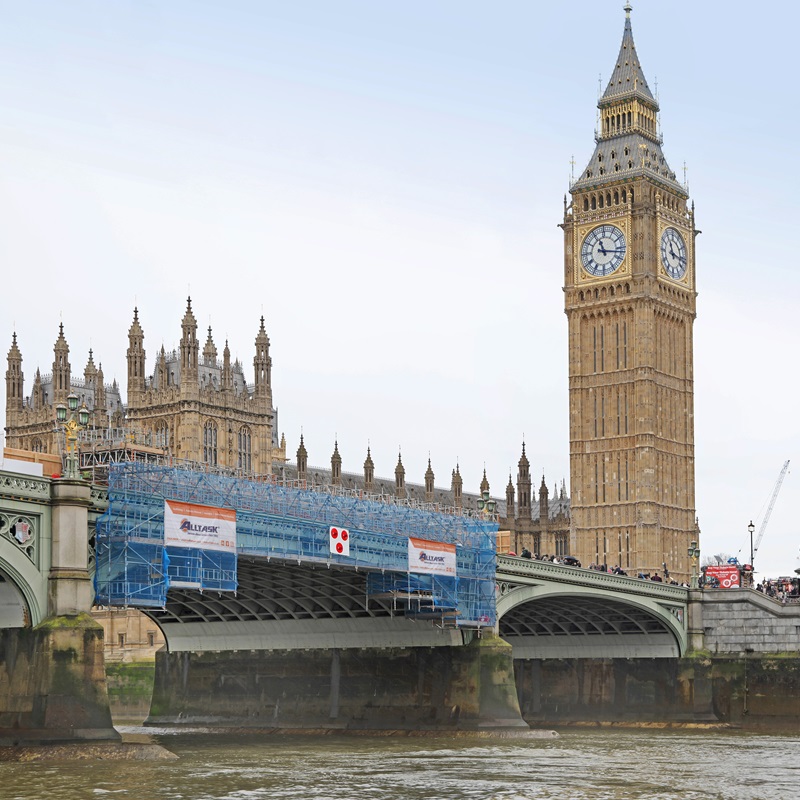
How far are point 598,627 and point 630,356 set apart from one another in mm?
56953

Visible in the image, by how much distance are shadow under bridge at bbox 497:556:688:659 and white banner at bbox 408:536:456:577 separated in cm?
627

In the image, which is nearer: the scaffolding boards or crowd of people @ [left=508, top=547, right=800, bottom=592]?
the scaffolding boards

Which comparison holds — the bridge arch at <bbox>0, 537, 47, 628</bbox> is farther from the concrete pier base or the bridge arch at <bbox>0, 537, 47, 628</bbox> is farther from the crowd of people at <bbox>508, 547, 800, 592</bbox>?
the crowd of people at <bbox>508, 547, 800, 592</bbox>

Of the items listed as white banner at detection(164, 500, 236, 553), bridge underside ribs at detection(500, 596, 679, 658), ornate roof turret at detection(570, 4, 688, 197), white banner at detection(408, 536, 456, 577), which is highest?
ornate roof turret at detection(570, 4, 688, 197)

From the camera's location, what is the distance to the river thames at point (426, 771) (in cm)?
4947

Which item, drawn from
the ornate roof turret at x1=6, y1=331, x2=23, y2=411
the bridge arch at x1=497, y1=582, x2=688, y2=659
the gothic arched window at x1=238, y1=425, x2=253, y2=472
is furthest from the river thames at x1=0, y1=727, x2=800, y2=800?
the ornate roof turret at x1=6, y1=331, x2=23, y2=411

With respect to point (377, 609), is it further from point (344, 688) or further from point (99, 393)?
point (99, 393)

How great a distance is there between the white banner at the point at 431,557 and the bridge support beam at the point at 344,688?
192 inches

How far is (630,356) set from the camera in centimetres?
15462

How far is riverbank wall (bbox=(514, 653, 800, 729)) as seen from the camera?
95.9 meters

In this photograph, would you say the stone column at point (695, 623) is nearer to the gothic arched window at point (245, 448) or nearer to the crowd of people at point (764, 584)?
the crowd of people at point (764, 584)

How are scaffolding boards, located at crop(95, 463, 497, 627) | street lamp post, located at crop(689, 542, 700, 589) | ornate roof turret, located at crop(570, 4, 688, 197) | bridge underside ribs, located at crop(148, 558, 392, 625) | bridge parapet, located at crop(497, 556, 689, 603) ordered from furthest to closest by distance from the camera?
ornate roof turret, located at crop(570, 4, 688, 197) → street lamp post, located at crop(689, 542, 700, 589) → bridge parapet, located at crop(497, 556, 689, 603) → bridge underside ribs, located at crop(148, 558, 392, 625) → scaffolding boards, located at crop(95, 463, 497, 627)

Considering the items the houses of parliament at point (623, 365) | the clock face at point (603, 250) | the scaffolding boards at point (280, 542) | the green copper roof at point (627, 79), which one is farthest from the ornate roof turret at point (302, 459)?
the scaffolding boards at point (280, 542)

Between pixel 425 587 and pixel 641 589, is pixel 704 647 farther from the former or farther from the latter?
pixel 425 587
